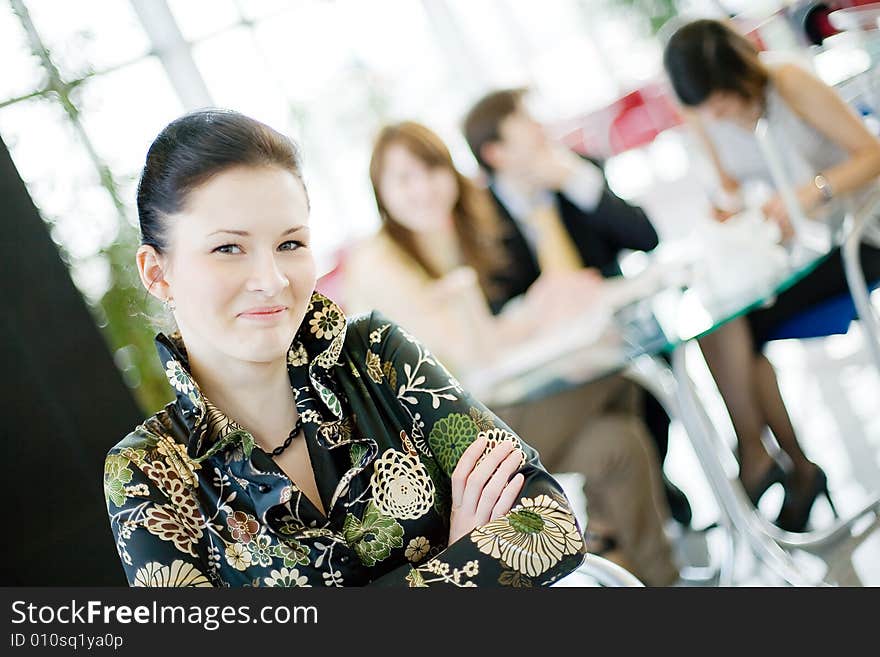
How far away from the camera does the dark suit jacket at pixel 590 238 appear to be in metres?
2.89

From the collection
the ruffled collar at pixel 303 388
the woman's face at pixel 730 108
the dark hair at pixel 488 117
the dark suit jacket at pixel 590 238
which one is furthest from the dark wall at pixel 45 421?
the woman's face at pixel 730 108

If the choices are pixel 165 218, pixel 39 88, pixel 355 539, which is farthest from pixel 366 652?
pixel 39 88

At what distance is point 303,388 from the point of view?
1251 mm

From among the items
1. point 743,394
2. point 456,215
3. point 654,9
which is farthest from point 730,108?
point 654,9

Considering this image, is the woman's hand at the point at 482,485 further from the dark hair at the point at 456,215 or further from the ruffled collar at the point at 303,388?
the dark hair at the point at 456,215

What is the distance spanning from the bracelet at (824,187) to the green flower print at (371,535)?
1.64 metres

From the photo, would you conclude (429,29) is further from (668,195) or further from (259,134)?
(259,134)

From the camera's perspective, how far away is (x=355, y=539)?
3.91ft

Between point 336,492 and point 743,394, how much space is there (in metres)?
1.71

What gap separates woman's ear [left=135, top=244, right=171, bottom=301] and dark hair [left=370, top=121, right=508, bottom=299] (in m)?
1.65

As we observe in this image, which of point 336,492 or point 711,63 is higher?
point 711,63

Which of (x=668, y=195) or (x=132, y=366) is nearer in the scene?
(x=132, y=366)

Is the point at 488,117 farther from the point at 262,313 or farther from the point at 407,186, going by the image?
the point at 262,313

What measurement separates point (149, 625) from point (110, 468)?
33 cm
